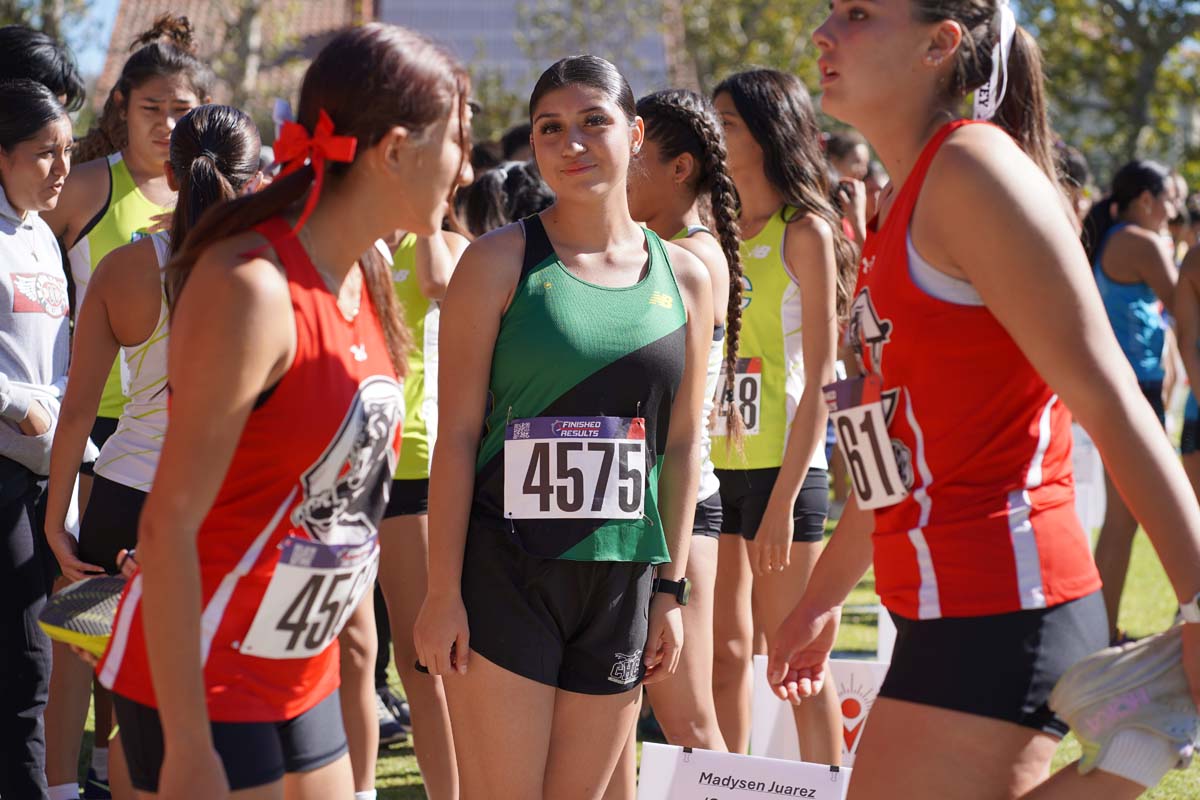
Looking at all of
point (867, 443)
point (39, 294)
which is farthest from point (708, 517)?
point (39, 294)

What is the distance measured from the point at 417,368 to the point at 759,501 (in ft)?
3.92

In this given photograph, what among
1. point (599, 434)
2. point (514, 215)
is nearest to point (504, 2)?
point (514, 215)

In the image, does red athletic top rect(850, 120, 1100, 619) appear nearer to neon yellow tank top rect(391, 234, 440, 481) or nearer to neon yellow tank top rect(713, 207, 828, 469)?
neon yellow tank top rect(713, 207, 828, 469)

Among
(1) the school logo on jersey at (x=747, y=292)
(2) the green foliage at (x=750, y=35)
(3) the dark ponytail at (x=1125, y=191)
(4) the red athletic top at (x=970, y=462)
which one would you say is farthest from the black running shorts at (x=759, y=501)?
(2) the green foliage at (x=750, y=35)

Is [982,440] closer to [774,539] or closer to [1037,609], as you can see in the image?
[1037,609]

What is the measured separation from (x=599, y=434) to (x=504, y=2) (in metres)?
29.5

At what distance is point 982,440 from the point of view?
81.4 inches

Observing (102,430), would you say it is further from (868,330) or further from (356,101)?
(868,330)

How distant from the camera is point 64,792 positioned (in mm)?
3967

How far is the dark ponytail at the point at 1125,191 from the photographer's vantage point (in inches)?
261

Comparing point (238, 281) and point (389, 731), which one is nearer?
point (238, 281)

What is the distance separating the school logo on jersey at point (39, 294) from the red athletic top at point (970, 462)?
2.51m

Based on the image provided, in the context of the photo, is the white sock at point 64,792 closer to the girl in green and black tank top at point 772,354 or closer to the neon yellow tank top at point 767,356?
the girl in green and black tank top at point 772,354

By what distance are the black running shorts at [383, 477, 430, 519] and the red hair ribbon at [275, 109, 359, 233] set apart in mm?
2063
